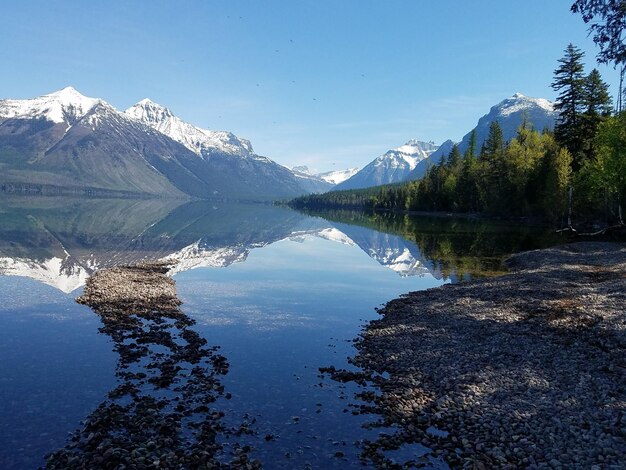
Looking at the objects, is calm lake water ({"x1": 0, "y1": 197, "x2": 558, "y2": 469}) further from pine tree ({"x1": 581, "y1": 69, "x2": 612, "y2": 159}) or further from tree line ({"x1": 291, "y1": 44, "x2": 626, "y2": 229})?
pine tree ({"x1": 581, "y1": 69, "x2": 612, "y2": 159})

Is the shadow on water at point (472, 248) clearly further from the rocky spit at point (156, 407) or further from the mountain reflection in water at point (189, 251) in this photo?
the rocky spit at point (156, 407)

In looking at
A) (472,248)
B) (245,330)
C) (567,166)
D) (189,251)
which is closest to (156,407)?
(245,330)

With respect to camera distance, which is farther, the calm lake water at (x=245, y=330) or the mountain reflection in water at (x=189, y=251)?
the mountain reflection in water at (x=189, y=251)

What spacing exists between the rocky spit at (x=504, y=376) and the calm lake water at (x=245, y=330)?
1.73 m

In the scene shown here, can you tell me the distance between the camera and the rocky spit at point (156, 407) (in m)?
15.4

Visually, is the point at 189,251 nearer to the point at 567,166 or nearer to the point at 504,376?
the point at 504,376

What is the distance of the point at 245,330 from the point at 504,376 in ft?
61.3

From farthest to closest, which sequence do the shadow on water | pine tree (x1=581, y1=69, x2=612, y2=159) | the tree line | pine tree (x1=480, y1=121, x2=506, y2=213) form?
pine tree (x1=480, y1=121, x2=506, y2=213) → pine tree (x1=581, y1=69, x2=612, y2=159) → the tree line → the shadow on water

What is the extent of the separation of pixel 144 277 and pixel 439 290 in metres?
33.7

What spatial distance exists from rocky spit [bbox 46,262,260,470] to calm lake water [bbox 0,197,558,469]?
0.66m

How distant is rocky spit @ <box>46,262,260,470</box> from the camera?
50.4 feet

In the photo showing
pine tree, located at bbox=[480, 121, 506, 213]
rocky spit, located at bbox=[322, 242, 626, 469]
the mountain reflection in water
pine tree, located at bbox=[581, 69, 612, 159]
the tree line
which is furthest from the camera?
pine tree, located at bbox=[480, 121, 506, 213]

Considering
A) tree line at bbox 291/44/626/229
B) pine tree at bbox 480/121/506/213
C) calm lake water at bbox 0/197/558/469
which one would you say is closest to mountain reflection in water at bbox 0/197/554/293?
calm lake water at bbox 0/197/558/469

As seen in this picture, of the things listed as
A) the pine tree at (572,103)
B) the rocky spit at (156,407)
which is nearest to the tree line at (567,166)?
the pine tree at (572,103)
